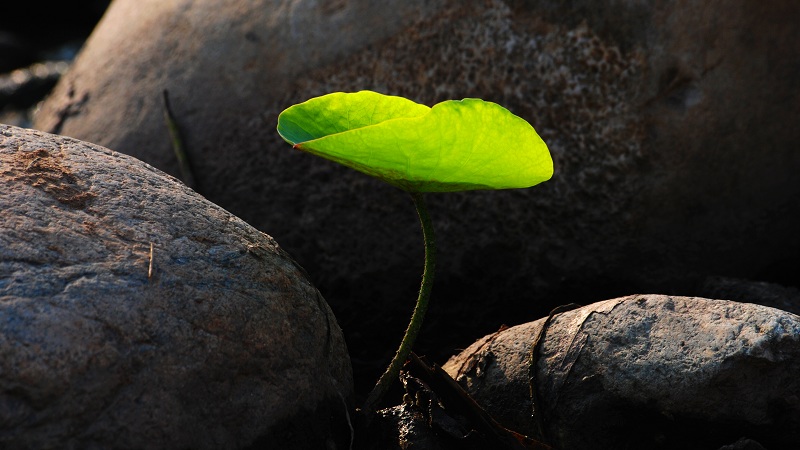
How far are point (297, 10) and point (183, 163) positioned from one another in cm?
57

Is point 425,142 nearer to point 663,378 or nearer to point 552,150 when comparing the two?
point 663,378

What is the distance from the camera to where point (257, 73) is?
2.82 metres

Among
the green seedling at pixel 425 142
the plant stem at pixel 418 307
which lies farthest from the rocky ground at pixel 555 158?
the green seedling at pixel 425 142

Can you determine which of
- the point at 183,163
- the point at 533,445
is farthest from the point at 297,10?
the point at 533,445

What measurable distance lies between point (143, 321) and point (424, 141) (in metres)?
0.56

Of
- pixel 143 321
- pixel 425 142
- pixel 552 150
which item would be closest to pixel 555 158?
pixel 552 150

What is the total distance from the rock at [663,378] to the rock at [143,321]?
409mm

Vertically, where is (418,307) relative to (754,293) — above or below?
above

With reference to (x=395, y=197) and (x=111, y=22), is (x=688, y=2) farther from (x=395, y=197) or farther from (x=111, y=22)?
(x=111, y=22)

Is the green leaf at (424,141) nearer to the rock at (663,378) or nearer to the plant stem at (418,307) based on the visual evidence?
the plant stem at (418,307)

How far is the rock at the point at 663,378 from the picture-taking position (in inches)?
66.1

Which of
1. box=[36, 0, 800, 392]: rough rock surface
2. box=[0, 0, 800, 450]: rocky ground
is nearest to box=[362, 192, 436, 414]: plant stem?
box=[0, 0, 800, 450]: rocky ground

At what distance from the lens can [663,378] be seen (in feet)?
5.57

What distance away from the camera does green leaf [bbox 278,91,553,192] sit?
1597 millimetres
